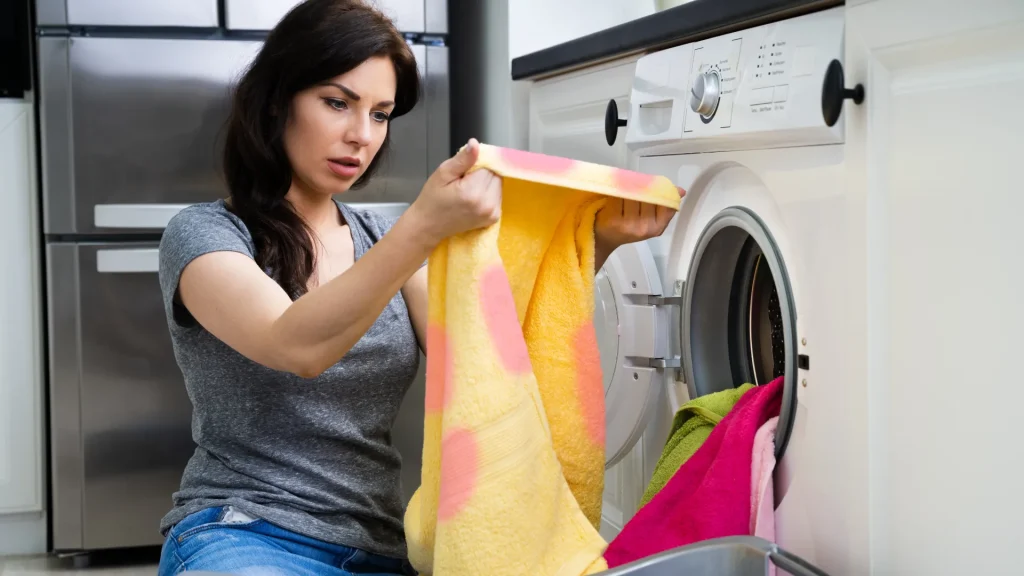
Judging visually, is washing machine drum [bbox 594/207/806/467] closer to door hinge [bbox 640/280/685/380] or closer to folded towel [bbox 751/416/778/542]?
door hinge [bbox 640/280/685/380]

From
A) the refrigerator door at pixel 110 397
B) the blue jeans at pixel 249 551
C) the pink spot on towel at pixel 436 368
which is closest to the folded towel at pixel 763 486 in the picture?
the pink spot on towel at pixel 436 368

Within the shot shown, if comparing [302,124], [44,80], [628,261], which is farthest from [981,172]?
[44,80]

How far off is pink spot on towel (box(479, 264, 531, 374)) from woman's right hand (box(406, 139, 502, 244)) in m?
0.05

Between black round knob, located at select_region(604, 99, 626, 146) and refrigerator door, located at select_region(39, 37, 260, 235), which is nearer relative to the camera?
black round knob, located at select_region(604, 99, 626, 146)

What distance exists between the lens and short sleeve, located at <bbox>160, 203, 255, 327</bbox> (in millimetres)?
1123

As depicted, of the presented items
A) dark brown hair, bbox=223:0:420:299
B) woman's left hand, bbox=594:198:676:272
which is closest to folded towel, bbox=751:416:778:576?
woman's left hand, bbox=594:198:676:272

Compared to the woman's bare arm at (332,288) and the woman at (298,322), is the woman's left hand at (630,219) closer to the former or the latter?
the woman at (298,322)

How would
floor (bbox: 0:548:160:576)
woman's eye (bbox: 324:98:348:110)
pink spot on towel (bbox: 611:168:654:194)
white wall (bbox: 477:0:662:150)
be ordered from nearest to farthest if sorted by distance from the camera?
pink spot on towel (bbox: 611:168:654:194) → woman's eye (bbox: 324:98:348:110) → white wall (bbox: 477:0:662:150) → floor (bbox: 0:548:160:576)

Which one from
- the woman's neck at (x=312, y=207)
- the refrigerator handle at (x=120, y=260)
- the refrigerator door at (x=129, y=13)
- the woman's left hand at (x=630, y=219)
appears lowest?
the refrigerator handle at (x=120, y=260)

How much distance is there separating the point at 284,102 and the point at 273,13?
3.32 ft

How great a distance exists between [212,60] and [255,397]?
1.20m

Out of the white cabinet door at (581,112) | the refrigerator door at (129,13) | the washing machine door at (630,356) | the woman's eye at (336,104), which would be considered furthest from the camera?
the refrigerator door at (129,13)

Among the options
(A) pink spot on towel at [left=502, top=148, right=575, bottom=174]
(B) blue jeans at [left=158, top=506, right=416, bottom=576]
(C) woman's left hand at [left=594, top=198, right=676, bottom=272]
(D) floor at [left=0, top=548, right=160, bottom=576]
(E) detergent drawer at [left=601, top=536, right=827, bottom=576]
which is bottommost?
(D) floor at [left=0, top=548, right=160, bottom=576]

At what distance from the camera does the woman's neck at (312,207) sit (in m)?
1.34
